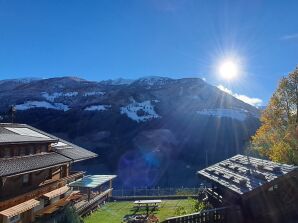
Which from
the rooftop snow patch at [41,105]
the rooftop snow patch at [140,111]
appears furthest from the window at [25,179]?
the rooftop snow patch at [41,105]

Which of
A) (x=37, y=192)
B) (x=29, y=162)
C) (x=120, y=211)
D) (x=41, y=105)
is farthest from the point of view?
(x=41, y=105)

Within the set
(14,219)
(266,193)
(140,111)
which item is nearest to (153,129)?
(140,111)

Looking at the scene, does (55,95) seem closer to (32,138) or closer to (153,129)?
(153,129)

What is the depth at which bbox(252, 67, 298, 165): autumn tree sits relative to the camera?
100ft

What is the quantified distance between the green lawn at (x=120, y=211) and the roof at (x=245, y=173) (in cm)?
740

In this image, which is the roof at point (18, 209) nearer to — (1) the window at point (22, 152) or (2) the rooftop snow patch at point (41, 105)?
(1) the window at point (22, 152)

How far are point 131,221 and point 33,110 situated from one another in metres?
106

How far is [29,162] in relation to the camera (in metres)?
22.6

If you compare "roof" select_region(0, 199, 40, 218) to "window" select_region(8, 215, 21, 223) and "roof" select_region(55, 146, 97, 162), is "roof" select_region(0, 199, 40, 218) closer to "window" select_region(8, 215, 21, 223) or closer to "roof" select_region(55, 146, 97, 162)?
"window" select_region(8, 215, 21, 223)

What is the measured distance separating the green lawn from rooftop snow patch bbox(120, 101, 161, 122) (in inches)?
2773

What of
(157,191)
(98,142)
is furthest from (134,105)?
(157,191)

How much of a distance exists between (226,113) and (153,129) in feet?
88.3

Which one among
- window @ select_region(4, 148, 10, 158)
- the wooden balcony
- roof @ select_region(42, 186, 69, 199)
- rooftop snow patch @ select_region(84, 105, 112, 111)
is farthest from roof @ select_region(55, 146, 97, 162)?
rooftop snow patch @ select_region(84, 105, 112, 111)

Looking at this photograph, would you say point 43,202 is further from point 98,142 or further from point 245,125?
point 245,125
